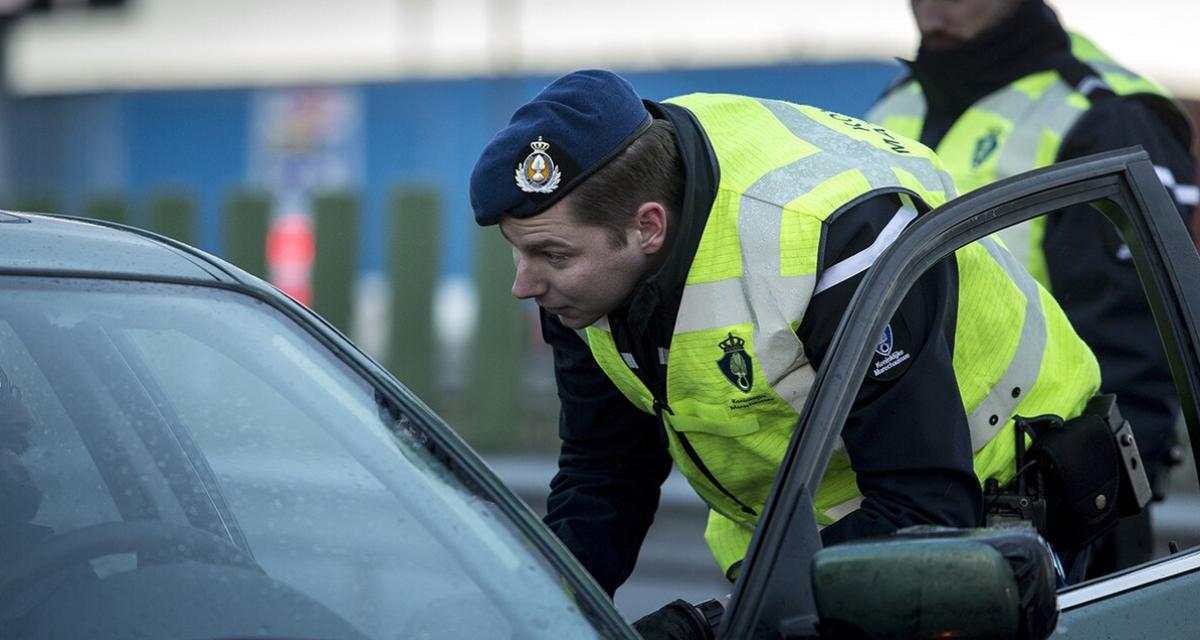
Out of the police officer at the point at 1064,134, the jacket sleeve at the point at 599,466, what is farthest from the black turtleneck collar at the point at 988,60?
the jacket sleeve at the point at 599,466

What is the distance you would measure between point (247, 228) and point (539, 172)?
948 cm

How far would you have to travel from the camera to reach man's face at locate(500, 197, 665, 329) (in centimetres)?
248

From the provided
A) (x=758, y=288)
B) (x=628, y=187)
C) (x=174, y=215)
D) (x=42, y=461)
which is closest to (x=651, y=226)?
(x=628, y=187)

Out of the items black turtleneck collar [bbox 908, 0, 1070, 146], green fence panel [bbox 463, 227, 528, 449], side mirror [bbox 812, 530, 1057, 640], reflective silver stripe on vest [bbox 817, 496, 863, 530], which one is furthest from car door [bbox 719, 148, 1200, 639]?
green fence panel [bbox 463, 227, 528, 449]

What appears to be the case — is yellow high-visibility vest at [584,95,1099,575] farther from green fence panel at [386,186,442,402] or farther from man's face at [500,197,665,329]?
green fence panel at [386,186,442,402]

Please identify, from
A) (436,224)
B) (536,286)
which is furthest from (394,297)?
(536,286)

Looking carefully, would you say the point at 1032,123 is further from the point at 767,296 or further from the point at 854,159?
the point at 767,296

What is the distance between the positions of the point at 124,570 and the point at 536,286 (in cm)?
82

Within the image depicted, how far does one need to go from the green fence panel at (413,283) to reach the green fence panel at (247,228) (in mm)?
1080

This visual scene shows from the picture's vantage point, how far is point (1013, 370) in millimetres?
2609

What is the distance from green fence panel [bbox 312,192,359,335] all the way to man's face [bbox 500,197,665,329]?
29.1 ft

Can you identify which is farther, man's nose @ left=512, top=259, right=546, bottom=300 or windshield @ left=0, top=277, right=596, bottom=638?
man's nose @ left=512, top=259, right=546, bottom=300

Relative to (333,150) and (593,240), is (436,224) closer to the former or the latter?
(333,150)

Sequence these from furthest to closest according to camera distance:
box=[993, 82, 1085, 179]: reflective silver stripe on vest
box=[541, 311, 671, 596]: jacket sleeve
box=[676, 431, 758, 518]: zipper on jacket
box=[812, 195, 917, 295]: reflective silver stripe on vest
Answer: box=[993, 82, 1085, 179]: reflective silver stripe on vest < box=[541, 311, 671, 596]: jacket sleeve < box=[676, 431, 758, 518]: zipper on jacket < box=[812, 195, 917, 295]: reflective silver stripe on vest
